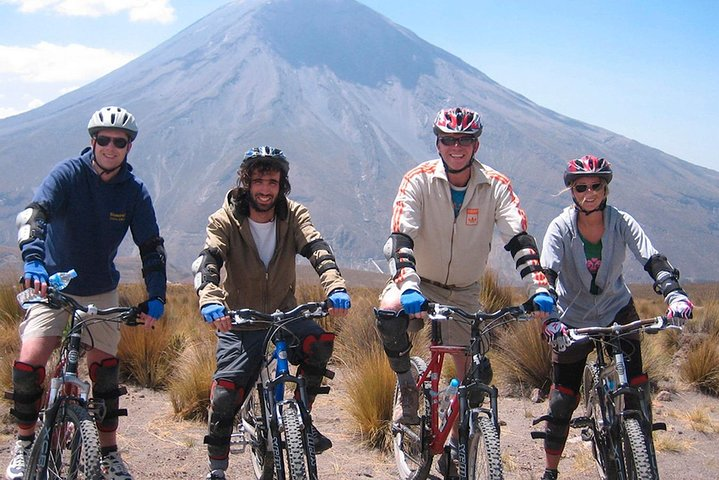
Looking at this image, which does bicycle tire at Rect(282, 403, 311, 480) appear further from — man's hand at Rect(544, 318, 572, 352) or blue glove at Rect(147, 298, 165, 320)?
man's hand at Rect(544, 318, 572, 352)

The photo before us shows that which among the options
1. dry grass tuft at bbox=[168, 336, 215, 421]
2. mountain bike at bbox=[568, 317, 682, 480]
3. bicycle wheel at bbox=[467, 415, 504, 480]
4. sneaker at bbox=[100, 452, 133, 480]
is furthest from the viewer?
dry grass tuft at bbox=[168, 336, 215, 421]

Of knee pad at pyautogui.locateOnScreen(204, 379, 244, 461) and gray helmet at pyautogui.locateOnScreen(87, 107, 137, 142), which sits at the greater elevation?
gray helmet at pyautogui.locateOnScreen(87, 107, 137, 142)

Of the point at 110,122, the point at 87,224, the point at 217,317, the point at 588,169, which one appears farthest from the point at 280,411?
the point at 588,169

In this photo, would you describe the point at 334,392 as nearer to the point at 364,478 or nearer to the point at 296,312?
the point at 364,478

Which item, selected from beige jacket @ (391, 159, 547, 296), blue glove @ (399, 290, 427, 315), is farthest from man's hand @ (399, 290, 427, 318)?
beige jacket @ (391, 159, 547, 296)

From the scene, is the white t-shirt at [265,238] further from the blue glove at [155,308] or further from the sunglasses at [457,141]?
the sunglasses at [457,141]

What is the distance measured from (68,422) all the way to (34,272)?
85 centimetres

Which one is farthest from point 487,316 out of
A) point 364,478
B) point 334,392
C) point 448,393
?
point 334,392

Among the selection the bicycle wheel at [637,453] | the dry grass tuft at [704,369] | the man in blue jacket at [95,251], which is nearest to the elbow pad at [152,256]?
the man in blue jacket at [95,251]

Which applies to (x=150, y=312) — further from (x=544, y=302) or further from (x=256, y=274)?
(x=544, y=302)

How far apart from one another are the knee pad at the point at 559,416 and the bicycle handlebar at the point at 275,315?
1616mm

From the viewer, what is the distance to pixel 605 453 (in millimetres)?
4227

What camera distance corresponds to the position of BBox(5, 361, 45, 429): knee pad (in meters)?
4.24

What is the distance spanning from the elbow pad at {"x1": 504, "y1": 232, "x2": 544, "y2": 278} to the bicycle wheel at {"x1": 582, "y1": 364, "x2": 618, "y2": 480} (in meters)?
0.74
